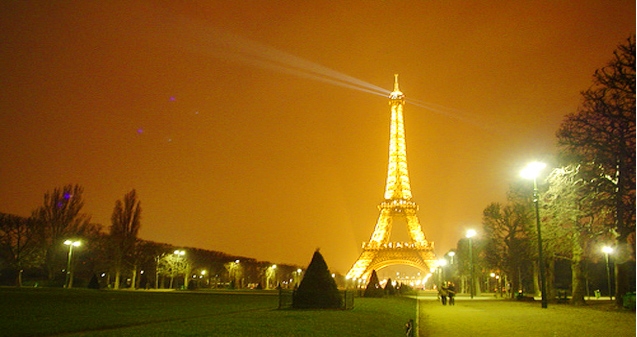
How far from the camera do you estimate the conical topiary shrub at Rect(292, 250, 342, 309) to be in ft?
87.0

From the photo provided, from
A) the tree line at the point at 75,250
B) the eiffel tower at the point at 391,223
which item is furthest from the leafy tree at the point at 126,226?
the eiffel tower at the point at 391,223

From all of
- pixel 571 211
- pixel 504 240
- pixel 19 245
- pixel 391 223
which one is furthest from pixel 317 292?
pixel 391 223

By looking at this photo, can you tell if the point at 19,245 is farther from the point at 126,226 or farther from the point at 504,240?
the point at 504,240

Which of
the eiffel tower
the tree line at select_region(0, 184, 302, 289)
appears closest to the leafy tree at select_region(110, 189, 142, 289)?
the tree line at select_region(0, 184, 302, 289)

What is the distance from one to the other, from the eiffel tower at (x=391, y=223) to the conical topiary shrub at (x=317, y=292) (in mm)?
70083

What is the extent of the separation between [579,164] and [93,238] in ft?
225

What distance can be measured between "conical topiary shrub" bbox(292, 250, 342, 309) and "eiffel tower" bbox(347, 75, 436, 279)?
70083 mm

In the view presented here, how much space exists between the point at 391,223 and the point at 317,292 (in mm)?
81340

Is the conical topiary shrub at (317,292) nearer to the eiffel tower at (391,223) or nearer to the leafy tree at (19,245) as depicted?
the leafy tree at (19,245)

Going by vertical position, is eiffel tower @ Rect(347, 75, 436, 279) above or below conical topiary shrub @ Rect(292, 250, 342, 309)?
above

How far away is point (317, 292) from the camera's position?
26656 mm

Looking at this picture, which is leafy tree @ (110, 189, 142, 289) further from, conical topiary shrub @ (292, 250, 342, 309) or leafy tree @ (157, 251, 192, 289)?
conical topiary shrub @ (292, 250, 342, 309)

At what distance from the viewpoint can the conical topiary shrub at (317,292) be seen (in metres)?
26.5

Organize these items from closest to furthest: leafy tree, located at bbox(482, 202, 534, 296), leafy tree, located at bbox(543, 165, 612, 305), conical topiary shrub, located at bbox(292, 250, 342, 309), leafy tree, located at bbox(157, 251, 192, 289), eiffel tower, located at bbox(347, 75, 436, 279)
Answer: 1. conical topiary shrub, located at bbox(292, 250, 342, 309)
2. leafy tree, located at bbox(543, 165, 612, 305)
3. leafy tree, located at bbox(482, 202, 534, 296)
4. leafy tree, located at bbox(157, 251, 192, 289)
5. eiffel tower, located at bbox(347, 75, 436, 279)
